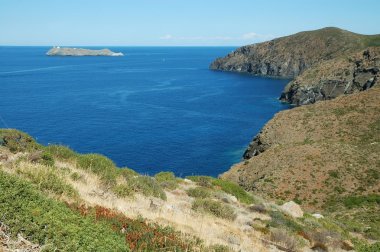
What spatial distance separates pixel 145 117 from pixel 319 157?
5845 centimetres

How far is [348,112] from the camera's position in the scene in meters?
75.4

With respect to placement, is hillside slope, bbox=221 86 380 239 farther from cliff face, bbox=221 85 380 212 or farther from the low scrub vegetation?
the low scrub vegetation

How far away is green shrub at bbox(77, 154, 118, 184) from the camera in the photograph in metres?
17.7

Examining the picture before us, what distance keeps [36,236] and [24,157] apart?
1044 cm

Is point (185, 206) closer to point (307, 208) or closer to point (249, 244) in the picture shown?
point (249, 244)

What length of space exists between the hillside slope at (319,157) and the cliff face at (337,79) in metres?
50.2

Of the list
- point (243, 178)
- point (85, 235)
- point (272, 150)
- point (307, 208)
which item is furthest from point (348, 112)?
point (85, 235)

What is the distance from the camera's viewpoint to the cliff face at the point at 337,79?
12550 cm

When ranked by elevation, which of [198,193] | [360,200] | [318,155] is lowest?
[360,200]

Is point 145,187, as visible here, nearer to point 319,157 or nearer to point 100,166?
point 100,166

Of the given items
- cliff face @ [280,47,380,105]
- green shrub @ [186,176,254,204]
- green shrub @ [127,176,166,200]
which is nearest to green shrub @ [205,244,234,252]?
green shrub @ [127,176,166,200]

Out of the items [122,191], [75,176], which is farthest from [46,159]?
[122,191]

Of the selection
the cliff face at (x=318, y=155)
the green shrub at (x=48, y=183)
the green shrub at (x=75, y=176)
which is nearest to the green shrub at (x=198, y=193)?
the green shrub at (x=75, y=176)

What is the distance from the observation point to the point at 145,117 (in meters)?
103
